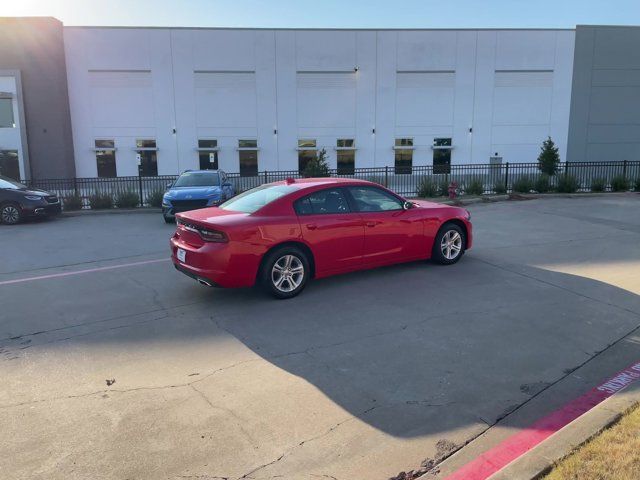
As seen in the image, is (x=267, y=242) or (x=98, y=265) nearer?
(x=267, y=242)

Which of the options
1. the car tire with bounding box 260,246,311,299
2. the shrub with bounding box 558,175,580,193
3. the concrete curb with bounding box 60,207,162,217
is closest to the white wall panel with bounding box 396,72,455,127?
the shrub with bounding box 558,175,580,193

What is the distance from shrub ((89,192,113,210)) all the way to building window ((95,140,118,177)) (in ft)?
42.1

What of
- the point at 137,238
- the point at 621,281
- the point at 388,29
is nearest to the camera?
the point at 621,281

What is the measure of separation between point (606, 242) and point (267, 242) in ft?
24.6

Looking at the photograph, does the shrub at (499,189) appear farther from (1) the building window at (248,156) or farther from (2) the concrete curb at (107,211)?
(1) the building window at (248,156)

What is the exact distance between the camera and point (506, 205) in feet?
55.2

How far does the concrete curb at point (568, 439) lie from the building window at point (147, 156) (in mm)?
29649

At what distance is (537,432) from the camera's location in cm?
358

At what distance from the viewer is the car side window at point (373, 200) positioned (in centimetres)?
743

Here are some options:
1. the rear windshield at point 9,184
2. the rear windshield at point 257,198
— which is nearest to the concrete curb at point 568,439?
the rear windshield at point 257,198

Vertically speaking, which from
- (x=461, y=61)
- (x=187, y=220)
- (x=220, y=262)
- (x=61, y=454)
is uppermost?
(x=461, y=61)

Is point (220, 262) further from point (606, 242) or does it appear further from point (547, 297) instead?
point (606, 242)

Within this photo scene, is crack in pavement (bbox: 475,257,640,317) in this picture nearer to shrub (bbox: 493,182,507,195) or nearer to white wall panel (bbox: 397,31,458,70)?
shrub (bbox: 493,182,507,195)

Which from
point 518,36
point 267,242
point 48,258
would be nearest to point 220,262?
point 267,242
